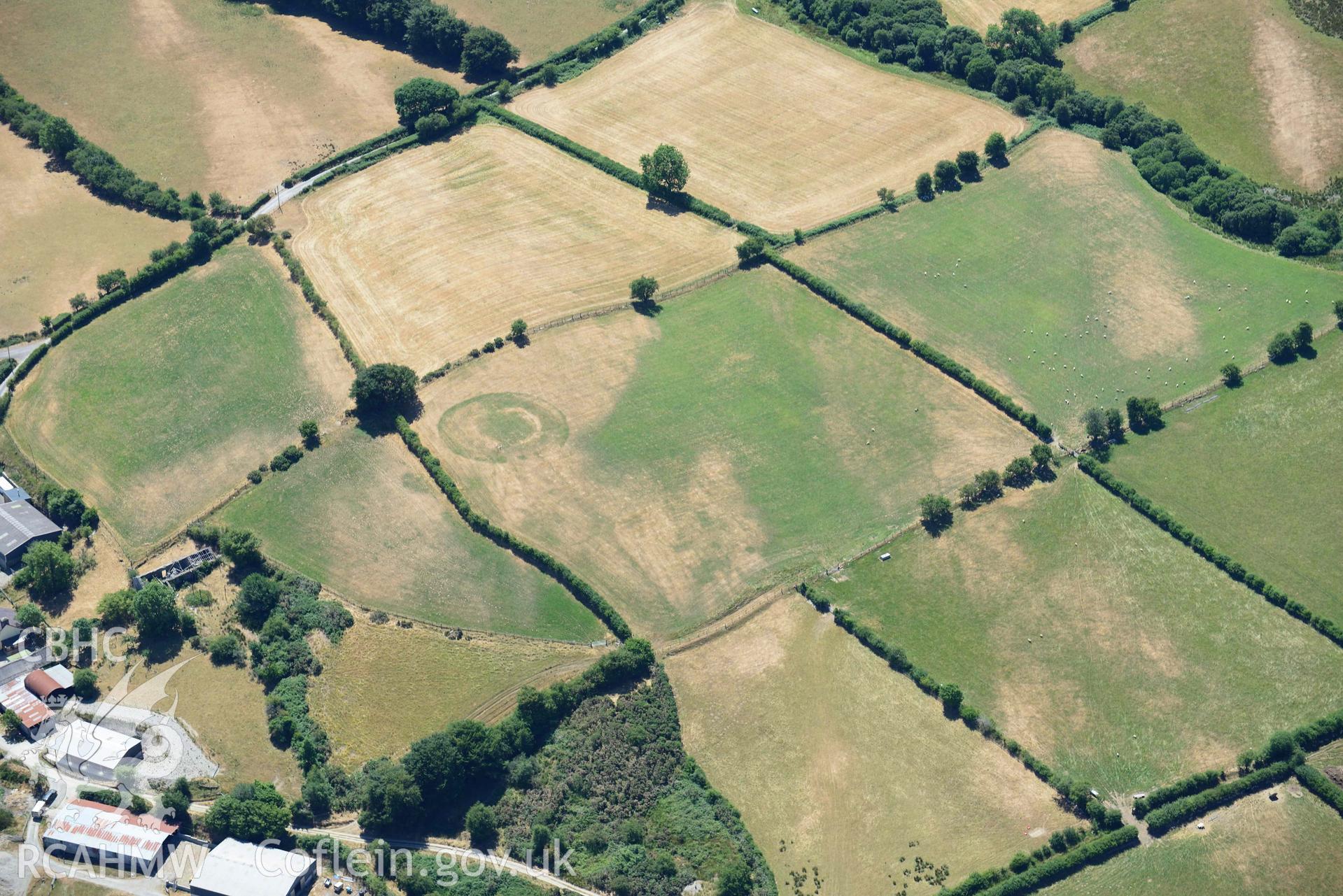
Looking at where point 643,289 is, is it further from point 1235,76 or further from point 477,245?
point 1235,76

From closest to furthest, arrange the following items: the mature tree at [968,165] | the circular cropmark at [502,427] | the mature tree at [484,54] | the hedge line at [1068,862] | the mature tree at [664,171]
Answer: the hedge line at [1068,862] → the circular cropmark at [502,427] → the mature tree at [664,171] → the mature tree at [968,165] → the mature tree at [484,54]

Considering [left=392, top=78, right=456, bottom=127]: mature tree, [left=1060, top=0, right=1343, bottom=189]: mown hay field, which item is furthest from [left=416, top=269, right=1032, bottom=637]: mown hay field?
[left=1060, top=0, right=1343, bottom=189]: mown hay field

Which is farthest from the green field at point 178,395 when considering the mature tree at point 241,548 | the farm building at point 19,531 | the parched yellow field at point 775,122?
the parched yellow field at point 775,122

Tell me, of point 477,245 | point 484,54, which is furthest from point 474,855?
point 484,54

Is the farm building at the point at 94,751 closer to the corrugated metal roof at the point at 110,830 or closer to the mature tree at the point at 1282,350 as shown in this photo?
the corrugated metal roof at the point at 110,830

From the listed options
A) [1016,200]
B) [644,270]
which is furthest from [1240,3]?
[644,270]

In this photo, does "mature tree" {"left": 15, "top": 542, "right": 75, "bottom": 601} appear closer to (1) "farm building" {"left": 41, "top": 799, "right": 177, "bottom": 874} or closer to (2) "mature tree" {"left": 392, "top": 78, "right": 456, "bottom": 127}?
(1) "farm building" {"left": 41, "top": 799, "right": 177, "bottom": 874}
